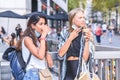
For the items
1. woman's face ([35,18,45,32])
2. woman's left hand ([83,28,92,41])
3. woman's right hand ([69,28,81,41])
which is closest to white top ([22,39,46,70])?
woman's face ([35,18,45,32])

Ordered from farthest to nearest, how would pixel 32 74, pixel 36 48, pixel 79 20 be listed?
1. pixel 79 20
2. pixel 32 74
3. pixel 36 48

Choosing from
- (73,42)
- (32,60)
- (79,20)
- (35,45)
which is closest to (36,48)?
(35,45)

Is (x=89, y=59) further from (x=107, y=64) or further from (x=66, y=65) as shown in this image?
(x=107, y=64)

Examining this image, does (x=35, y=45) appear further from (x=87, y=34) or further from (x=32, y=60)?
(x=87, y=34)

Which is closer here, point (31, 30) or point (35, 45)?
point (35, 45)

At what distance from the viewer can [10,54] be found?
545cm

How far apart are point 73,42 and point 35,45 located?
50 centimetres

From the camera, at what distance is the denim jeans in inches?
209

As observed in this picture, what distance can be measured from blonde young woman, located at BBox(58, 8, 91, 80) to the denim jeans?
41 centimetres

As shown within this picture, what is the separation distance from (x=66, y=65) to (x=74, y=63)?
0.46 feet

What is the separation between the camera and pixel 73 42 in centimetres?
544

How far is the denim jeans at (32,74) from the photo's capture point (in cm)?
530

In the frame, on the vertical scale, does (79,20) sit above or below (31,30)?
above

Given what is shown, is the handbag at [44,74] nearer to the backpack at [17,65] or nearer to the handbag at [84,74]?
the backpack at [17,65]
